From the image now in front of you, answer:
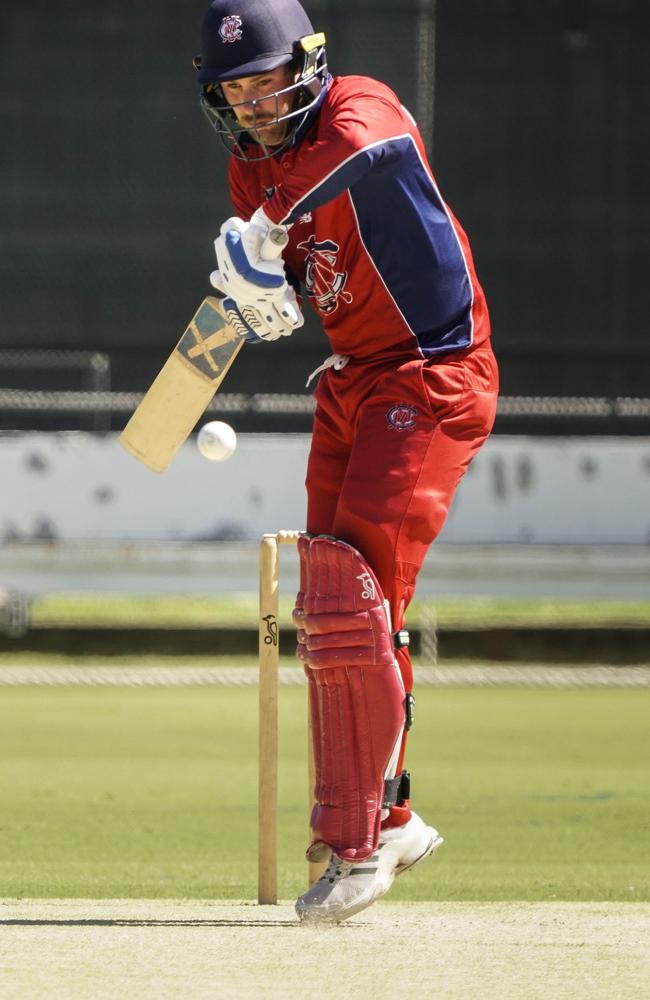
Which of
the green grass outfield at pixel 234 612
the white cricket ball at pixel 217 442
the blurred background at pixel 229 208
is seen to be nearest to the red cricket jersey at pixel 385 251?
the white cricket ball at pixel 217 442

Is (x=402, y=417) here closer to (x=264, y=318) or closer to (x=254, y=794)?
(x=264, y=318)

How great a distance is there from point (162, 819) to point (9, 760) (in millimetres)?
1076

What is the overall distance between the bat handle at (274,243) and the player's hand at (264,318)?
0.08m

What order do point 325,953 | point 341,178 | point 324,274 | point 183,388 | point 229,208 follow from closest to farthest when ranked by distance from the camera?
point 325,953 < point 341,178 < point 324,274 < point 183,388 < point 229,208

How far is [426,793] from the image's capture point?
4.47 metres

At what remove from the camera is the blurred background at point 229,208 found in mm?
8445

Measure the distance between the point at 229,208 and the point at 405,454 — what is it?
6.05 metres

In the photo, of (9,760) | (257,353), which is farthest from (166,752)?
(257,353)

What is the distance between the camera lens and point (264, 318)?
2.54m

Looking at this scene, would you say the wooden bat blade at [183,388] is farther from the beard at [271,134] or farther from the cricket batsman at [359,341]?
the beard at [271,134]

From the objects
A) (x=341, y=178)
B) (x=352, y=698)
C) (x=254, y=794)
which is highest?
(x=341, y=178)

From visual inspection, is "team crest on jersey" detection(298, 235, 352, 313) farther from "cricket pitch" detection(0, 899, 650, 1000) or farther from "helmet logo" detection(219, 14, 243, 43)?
"cricket pitch" detection(0, 899, 650, 1000)

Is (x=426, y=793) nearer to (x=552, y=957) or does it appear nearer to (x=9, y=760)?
(x=9, y=760)

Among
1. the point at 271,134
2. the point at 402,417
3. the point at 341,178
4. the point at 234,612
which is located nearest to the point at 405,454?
the point at 402,417
